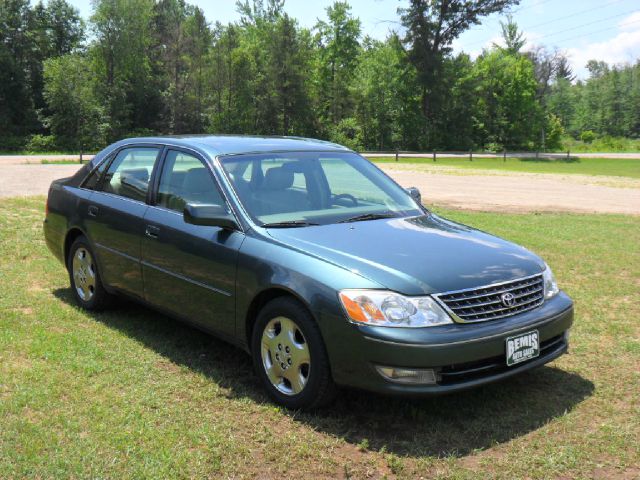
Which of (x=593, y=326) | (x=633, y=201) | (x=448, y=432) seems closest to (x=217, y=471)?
(x=448, y=432)

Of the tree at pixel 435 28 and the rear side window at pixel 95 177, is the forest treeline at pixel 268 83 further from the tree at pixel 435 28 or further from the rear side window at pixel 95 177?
the rear side window at pixel 95 177

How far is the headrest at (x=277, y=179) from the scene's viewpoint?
470 centimetres

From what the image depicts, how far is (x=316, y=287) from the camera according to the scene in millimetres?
3688

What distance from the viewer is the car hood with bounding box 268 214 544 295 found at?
3637mm

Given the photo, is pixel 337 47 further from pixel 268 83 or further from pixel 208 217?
pixel 208 217

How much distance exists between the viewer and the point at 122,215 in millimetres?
5355

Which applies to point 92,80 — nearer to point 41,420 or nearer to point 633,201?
point 633,201

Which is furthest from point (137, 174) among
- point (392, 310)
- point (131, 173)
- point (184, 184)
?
point (392, 310)

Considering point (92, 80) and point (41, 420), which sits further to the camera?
point (92, 80)

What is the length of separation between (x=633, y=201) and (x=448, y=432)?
16539mm

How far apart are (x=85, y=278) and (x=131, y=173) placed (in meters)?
1.16

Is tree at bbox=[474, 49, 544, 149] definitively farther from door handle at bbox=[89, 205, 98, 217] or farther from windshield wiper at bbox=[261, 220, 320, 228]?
windshield wiper at bbox=[261, 220, 320, 228]

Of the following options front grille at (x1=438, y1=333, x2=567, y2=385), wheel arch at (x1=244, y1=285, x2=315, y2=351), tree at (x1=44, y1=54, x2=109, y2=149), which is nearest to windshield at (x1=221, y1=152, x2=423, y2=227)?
wheel arch at (x1=244, y1=285, x2=315, y2=351)

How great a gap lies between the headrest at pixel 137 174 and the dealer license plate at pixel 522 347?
3.16m
